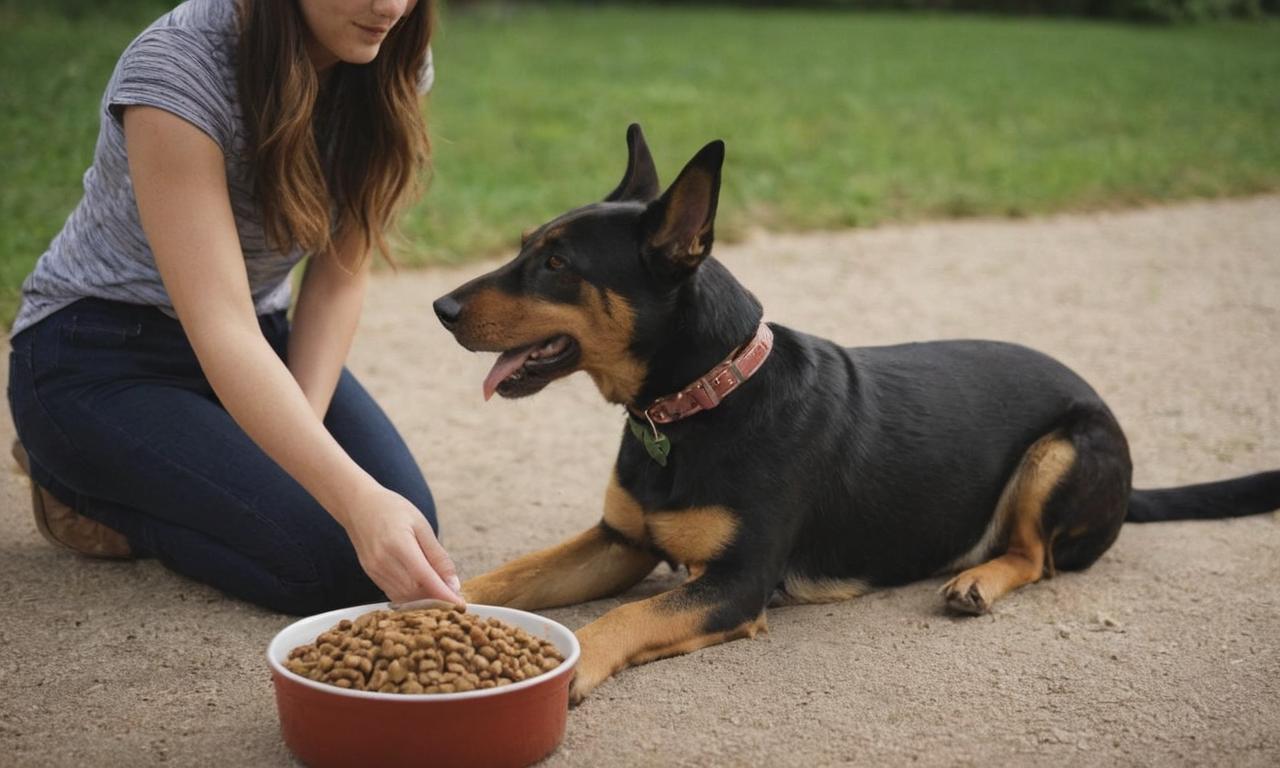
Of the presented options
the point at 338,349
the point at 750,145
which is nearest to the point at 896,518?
the point at 338,349

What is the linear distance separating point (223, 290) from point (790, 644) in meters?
1.77

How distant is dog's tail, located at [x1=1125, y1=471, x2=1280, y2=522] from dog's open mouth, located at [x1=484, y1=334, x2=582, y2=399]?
2.15m

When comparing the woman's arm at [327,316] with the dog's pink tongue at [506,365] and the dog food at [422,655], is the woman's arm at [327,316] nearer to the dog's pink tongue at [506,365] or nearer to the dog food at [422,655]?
the dog's pink tongue at [506,365]

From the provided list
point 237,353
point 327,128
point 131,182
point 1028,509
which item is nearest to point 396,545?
point 237,353

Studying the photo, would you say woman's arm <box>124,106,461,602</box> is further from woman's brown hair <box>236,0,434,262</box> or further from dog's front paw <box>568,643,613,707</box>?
dog's front paw <box>568,643,613,707</box>

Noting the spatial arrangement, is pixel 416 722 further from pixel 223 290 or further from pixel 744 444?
pixel 744 444

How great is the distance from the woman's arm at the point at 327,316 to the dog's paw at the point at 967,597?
1972mm

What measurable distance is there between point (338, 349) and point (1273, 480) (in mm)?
3170

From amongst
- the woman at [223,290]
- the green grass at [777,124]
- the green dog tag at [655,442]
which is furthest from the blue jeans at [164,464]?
the green grass at [777,124]

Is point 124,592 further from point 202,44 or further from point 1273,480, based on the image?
point 1273,480

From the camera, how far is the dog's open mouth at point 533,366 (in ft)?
12.3

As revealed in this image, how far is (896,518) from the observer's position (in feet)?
13.6

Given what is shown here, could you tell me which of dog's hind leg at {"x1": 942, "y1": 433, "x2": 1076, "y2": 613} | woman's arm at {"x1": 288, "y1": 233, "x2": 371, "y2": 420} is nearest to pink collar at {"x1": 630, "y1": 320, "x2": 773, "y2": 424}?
dog's hind leg at {"x1": 942, "y1": 433, "x2": 1076, "y2": 613}

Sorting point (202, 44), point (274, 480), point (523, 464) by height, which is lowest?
point (523, 464)
